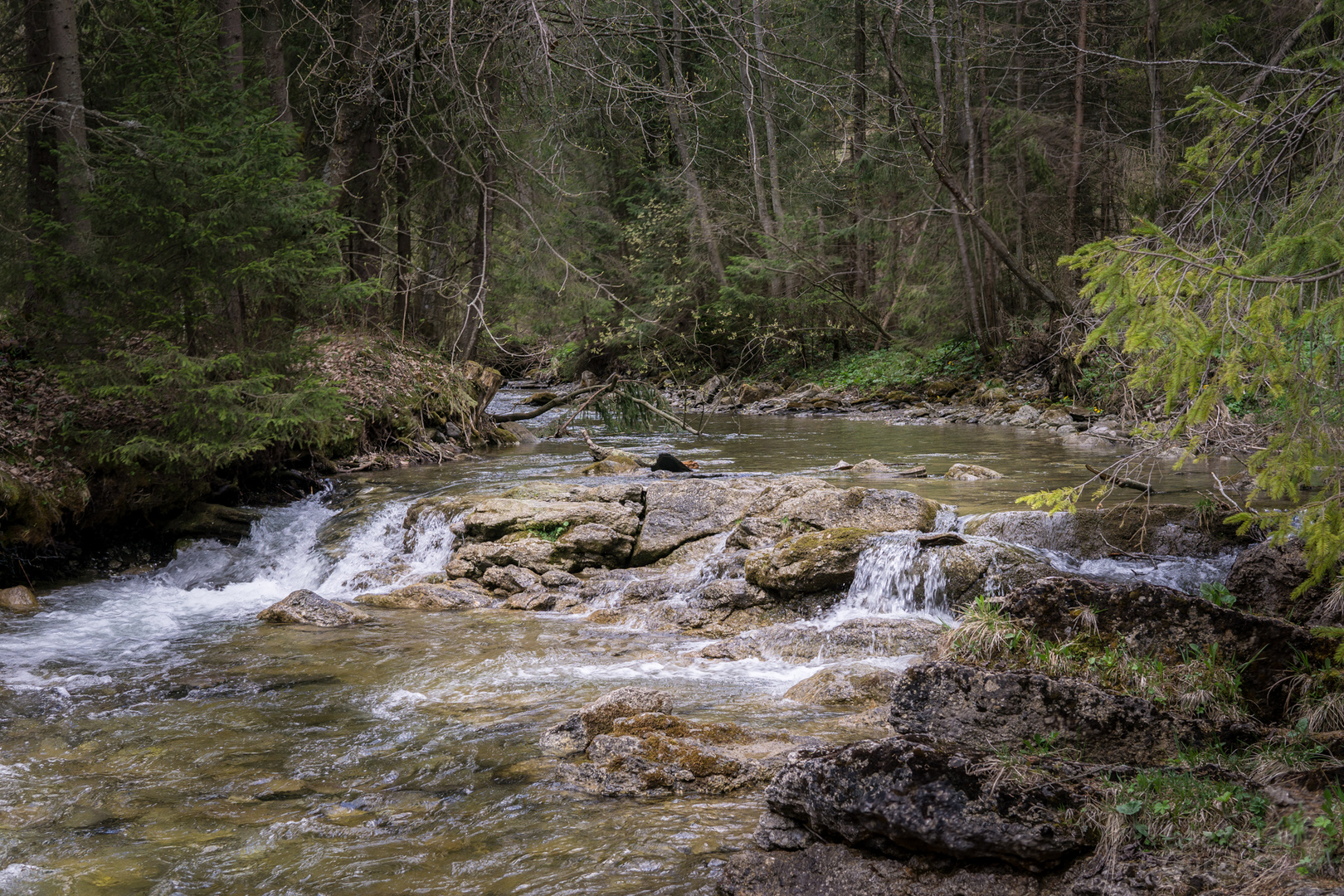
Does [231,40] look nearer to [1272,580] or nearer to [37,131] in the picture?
[37,131]

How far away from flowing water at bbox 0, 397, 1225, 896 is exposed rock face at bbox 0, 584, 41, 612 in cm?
18

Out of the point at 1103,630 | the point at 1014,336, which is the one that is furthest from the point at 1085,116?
the point at 1103,630

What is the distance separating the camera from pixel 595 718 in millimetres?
4887

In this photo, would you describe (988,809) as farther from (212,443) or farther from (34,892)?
(212,443)

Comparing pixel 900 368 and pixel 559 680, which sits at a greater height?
pixel 900 368

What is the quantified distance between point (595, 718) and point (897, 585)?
369 cm

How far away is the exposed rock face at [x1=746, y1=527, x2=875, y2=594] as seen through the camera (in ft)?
25.6

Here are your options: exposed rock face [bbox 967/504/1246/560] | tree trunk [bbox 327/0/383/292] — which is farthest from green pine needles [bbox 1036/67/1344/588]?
tree trunk [bbox 327/0/383/292]

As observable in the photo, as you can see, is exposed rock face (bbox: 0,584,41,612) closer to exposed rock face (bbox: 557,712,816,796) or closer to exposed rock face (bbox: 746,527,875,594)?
exposed rock face (bbox: 557,712,816,796)

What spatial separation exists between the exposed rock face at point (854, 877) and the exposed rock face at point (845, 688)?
2234 mm

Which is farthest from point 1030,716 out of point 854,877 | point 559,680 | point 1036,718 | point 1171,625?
point 559,680

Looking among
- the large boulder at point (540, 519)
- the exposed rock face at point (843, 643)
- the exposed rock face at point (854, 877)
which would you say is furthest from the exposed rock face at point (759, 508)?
the exposed rock face at point (854, 877)

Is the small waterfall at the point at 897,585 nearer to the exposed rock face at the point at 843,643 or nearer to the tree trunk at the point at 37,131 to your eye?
the exposed rock face at the point at 843,643

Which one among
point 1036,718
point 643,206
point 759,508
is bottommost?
point 759,508
